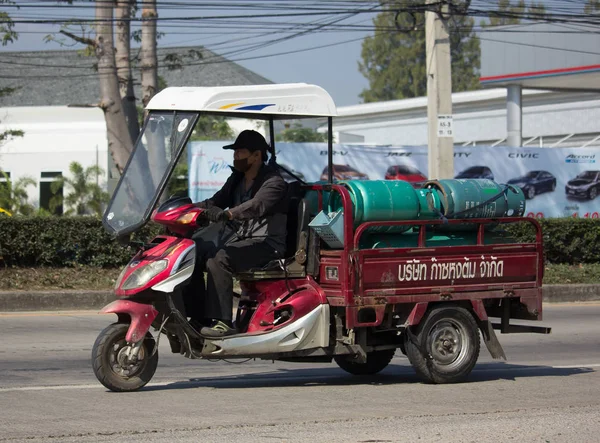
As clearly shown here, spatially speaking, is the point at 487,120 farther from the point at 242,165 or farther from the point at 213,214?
the point at 213,214

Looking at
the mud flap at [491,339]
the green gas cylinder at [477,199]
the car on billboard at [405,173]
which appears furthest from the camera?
the car on billboard at [405,173]

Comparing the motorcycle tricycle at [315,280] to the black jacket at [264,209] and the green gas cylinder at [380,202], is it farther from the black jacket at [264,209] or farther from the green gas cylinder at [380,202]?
the black jacket at [264,209]

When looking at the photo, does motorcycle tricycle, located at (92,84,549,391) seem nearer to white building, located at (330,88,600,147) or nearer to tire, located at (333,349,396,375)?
tire, located at (333,349,396,375)

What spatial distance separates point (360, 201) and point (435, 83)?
11970 mm

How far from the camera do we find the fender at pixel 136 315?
7.33m

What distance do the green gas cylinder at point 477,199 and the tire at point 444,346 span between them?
2.76 ft

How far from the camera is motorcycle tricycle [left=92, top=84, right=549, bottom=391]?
24.5ft

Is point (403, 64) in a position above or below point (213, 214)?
above

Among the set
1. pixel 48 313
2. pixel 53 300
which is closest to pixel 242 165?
pixel 48 313

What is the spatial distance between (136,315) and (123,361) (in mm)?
409

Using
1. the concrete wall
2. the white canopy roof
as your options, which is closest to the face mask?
the white canopy roof

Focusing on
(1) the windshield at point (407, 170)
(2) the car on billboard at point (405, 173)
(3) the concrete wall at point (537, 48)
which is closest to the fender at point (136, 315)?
(2) the car on billboard at point (405, 173)

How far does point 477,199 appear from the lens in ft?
28.2

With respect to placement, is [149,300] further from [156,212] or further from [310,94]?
[310,94]
